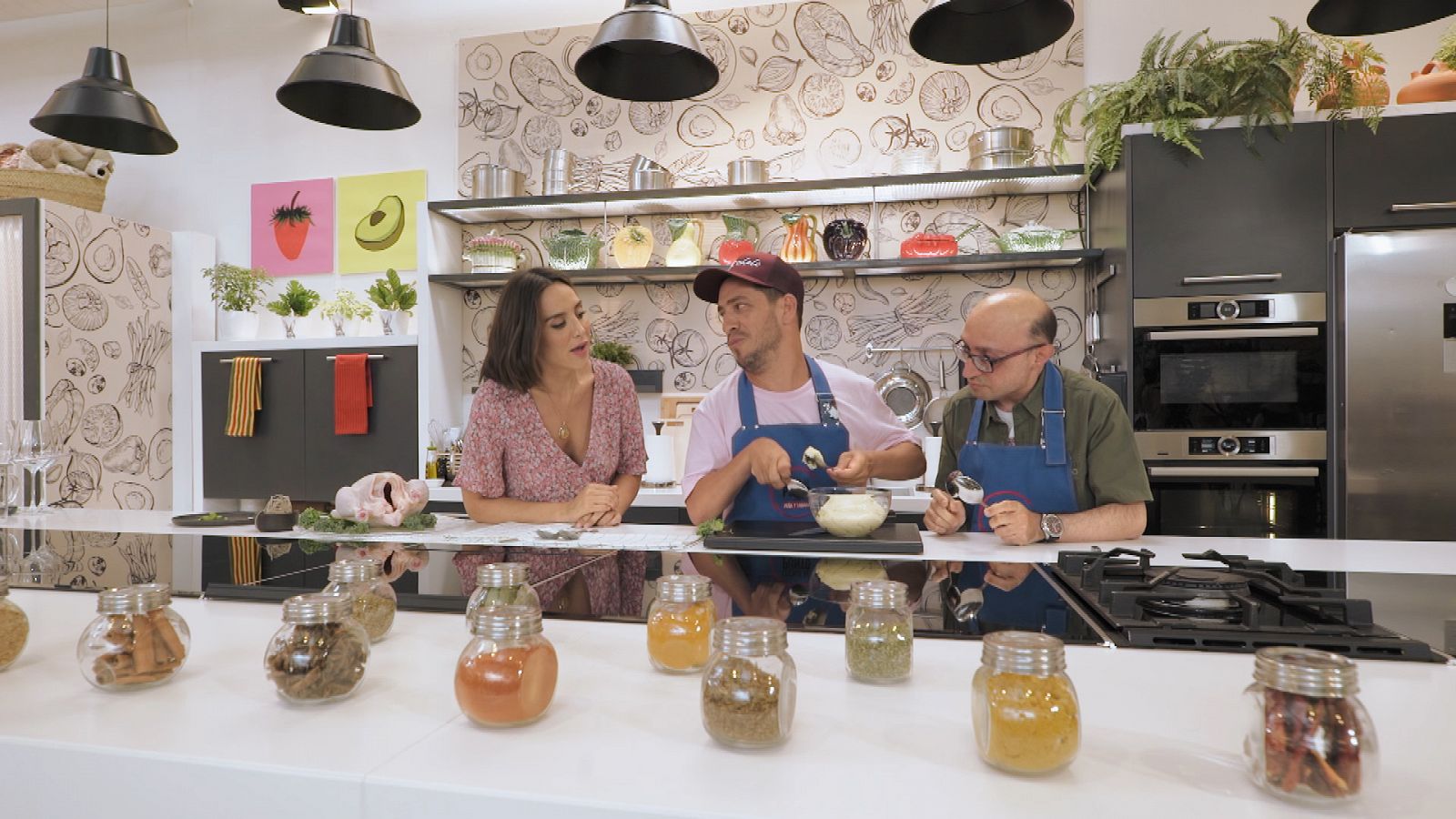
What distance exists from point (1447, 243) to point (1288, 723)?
341cm

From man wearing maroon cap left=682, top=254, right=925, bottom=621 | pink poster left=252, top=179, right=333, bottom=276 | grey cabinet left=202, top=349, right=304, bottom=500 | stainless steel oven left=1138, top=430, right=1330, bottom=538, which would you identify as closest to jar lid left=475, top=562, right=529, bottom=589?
man wearing maroon cap left=682, top=254, right=925, bottom=621

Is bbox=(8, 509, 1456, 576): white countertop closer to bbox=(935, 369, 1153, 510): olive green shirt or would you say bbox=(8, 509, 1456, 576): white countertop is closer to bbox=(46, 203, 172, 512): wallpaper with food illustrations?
bbox=(935, 369, 1153, 510): olive green shirt

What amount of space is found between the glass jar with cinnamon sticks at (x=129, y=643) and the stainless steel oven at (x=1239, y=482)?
326cm

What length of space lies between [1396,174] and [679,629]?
3583mm

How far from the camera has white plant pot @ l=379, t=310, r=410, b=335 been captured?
449 centimetres

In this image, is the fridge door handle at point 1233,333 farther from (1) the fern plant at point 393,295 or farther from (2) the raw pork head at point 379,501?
(1) the fern plant at point 393,295

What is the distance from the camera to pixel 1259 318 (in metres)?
3.32

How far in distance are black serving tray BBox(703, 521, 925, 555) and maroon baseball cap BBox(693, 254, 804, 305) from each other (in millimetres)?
868

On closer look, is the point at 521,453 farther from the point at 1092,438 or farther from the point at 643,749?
the point at 643,749

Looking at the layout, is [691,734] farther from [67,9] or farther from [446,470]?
[67,9]

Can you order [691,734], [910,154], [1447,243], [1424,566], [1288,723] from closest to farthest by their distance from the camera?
[1288,723] → [691,734] → [1424,566] → [1447,243] → [910,154]

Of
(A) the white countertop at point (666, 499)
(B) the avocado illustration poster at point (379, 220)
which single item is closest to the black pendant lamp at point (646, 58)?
(A) the white countertop at point (666, 499)

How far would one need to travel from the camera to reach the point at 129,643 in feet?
3.21

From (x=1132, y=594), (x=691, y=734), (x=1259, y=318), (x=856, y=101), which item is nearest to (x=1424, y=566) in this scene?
(x=1132, y=594)
